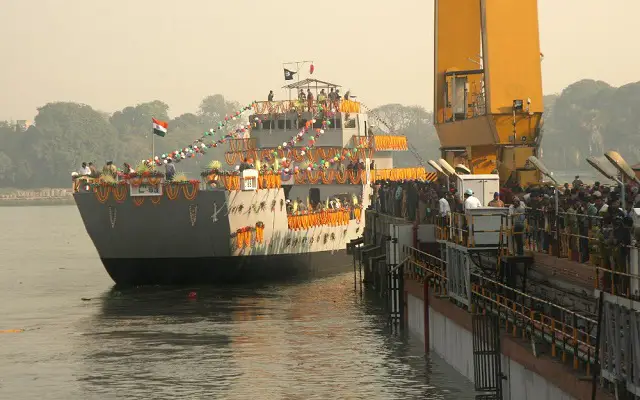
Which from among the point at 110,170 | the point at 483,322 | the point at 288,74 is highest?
the point at 288,74

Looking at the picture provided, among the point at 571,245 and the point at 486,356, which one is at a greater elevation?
the point at 571,245

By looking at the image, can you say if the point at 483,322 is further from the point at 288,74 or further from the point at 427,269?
the point at 288,74

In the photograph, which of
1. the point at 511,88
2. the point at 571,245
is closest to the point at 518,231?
the point at 571,245

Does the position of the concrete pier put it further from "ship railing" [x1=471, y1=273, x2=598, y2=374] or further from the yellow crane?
the yellow crane

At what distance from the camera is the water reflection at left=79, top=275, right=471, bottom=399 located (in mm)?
31500

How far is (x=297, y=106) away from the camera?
234 ft

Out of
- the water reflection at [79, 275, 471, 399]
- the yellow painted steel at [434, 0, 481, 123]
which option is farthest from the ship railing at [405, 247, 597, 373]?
the yellow painted steel at [434, 0, 481, 123]

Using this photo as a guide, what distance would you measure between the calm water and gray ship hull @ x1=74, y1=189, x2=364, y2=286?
1024 millimetres

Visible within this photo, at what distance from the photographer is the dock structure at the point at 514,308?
18922mm

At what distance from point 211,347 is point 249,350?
1.33 meters

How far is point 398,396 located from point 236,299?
21.5 m

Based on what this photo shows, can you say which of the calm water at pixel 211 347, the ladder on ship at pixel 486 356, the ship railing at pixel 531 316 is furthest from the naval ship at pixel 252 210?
the ladder on ship at pixel 486 356

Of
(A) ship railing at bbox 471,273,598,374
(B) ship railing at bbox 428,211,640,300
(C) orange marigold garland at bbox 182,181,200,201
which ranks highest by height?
(C) orange marigold garland at bbox 182,181,200,201

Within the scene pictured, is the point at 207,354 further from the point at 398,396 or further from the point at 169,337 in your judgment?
the point at 398,396
